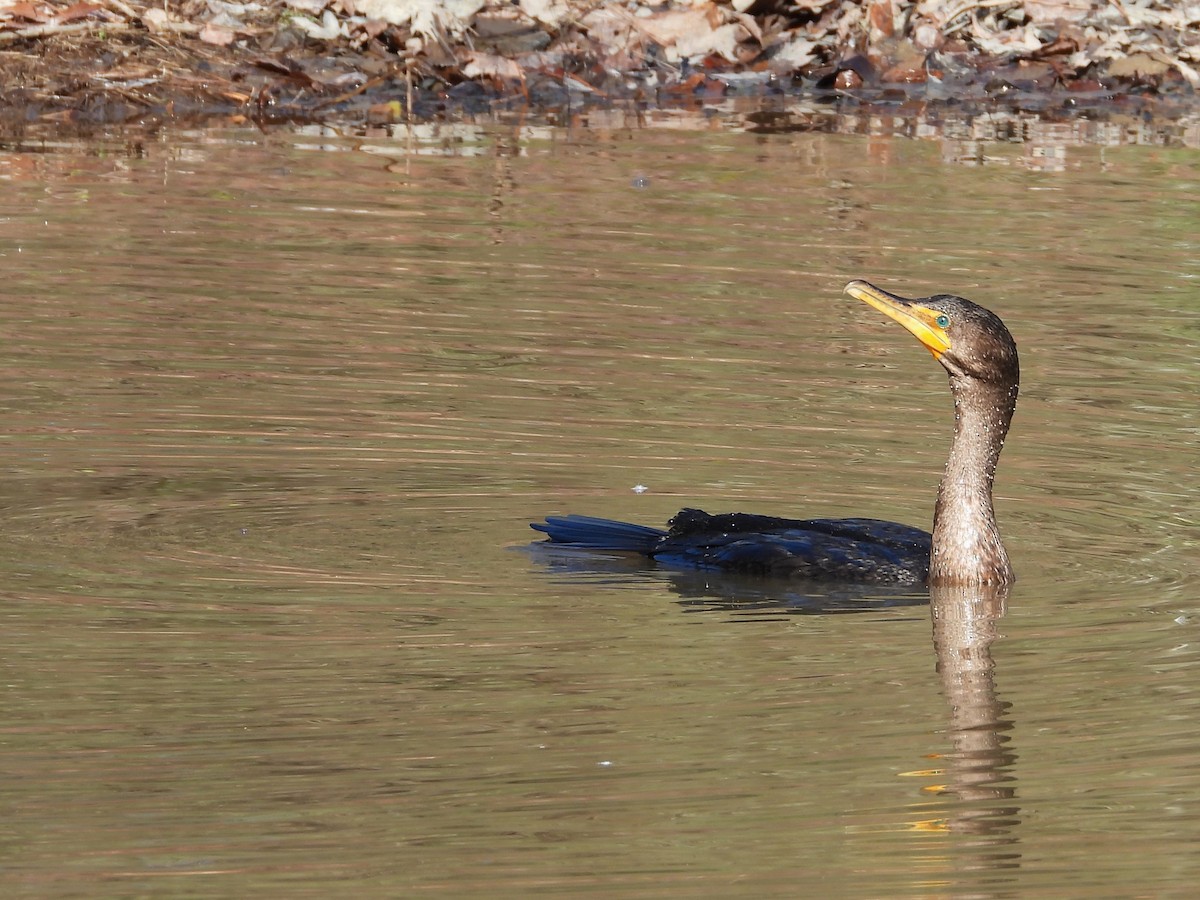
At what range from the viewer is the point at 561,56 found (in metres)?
18.7

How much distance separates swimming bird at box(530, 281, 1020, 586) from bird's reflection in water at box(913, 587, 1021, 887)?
0.20 meters

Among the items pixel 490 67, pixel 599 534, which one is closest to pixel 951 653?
pixel 599 534

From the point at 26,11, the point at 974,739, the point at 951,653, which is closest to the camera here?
the point at 974,739

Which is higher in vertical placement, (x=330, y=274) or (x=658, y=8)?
(x=658, y=8)

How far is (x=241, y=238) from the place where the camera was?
41.6 feet

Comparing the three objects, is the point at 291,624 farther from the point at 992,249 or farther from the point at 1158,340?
the point at 992,249

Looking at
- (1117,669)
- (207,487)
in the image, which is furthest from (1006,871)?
(207,487)

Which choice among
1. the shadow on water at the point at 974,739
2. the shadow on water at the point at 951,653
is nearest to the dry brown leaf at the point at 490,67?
the shadow on water at the point at 951,653

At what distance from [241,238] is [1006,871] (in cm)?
861

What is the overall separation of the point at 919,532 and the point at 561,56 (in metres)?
11.4

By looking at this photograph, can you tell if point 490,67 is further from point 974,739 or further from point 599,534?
point 974,739

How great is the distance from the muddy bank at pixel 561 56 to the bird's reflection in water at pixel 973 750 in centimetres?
1082

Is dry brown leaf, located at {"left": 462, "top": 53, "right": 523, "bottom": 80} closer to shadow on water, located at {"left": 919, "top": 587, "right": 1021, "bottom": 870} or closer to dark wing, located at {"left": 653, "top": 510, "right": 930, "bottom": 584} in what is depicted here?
Answer: dark wing, located at {"left": 653, "top": 510, "right": 930, "bottom": 584}

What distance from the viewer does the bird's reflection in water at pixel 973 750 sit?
5035mm
